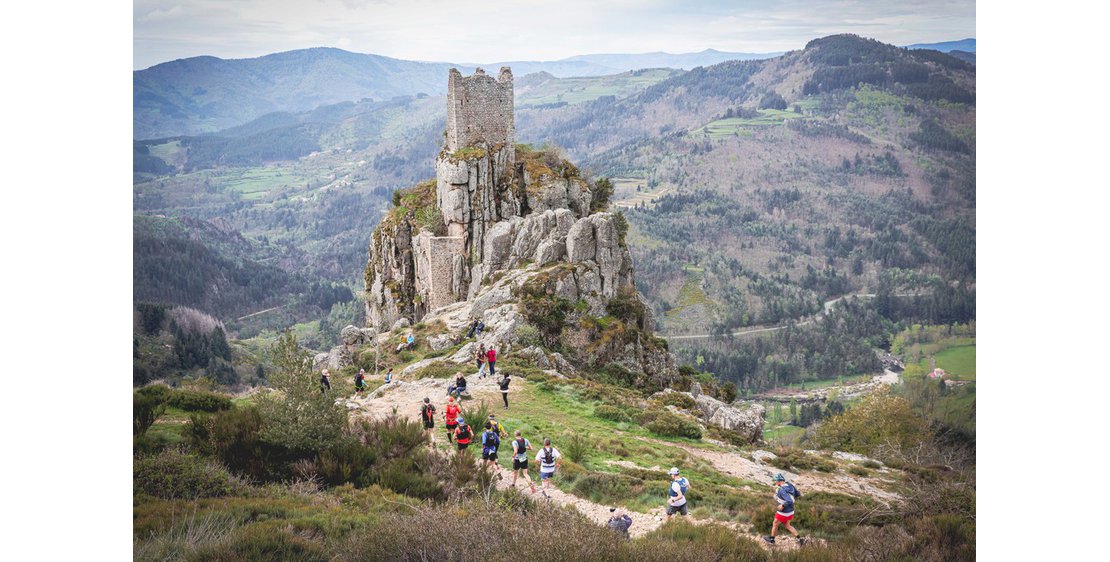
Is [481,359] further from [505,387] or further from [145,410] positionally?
[145,410]

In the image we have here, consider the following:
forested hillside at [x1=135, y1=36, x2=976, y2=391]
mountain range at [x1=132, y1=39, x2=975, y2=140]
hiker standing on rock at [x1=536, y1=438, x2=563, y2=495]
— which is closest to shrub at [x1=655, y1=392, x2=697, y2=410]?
forested hillside at [x1=135, y1=36, x2=976, y2=391]

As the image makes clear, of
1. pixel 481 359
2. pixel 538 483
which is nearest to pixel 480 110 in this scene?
pixel 481 359

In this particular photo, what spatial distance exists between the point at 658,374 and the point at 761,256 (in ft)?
414

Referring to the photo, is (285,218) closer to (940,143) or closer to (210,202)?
(210,202)

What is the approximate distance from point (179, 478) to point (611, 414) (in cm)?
1148

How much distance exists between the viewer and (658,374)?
26344mm

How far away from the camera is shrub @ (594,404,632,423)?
18266mm

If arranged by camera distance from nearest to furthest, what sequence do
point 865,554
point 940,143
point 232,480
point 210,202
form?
point 865,554, point 232,480, point 940,143, point 210,202

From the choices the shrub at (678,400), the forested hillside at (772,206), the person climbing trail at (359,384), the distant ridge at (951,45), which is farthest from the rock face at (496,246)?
the distant ridge at (951,45)

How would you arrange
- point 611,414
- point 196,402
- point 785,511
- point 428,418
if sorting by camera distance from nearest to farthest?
point 785,511, point 196,402, point 428,418, point 611,414

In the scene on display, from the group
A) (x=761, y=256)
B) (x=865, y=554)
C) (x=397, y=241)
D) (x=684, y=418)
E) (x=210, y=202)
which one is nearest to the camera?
(x=865, y=554)

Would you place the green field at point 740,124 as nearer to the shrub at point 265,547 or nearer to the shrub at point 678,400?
the shrub at point 678,400

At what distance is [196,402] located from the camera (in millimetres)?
13148
